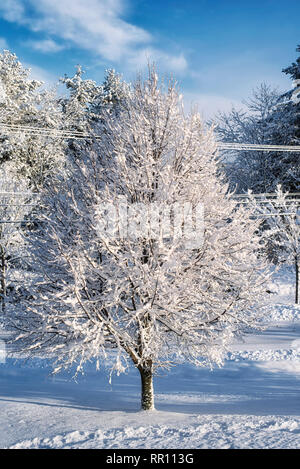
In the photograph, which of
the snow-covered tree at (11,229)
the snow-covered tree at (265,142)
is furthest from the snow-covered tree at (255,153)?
the snow-covered tree at (11,229)

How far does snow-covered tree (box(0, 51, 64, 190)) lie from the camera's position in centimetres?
2877

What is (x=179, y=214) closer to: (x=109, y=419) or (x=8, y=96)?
(x=109, y=419)

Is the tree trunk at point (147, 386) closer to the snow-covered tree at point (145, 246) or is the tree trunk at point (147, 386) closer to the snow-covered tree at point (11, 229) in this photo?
the snow-covered tree at point (145, 246)

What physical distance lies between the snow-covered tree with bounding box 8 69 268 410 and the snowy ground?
1.25 m

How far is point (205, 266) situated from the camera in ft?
→ 23.9

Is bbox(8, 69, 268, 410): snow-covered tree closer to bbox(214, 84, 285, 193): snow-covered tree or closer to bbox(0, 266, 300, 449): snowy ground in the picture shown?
bbox(0, 266, 300, 449): snowy ground

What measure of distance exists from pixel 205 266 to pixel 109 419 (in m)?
3.97

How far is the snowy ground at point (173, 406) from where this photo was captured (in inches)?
250

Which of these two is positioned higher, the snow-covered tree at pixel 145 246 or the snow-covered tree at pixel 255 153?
the snow-covered tree at pixel 255 153

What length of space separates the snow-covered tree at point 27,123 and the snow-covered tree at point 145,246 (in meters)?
22.2

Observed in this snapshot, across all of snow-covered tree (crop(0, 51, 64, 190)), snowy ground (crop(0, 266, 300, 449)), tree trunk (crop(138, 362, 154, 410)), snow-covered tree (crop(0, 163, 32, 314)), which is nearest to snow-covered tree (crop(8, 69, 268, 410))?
tree trunk (crop(138, 362, 154, 410))

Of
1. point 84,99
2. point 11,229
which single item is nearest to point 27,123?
point 84,99

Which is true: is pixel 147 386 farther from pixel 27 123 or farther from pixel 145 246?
pixel 27 123
